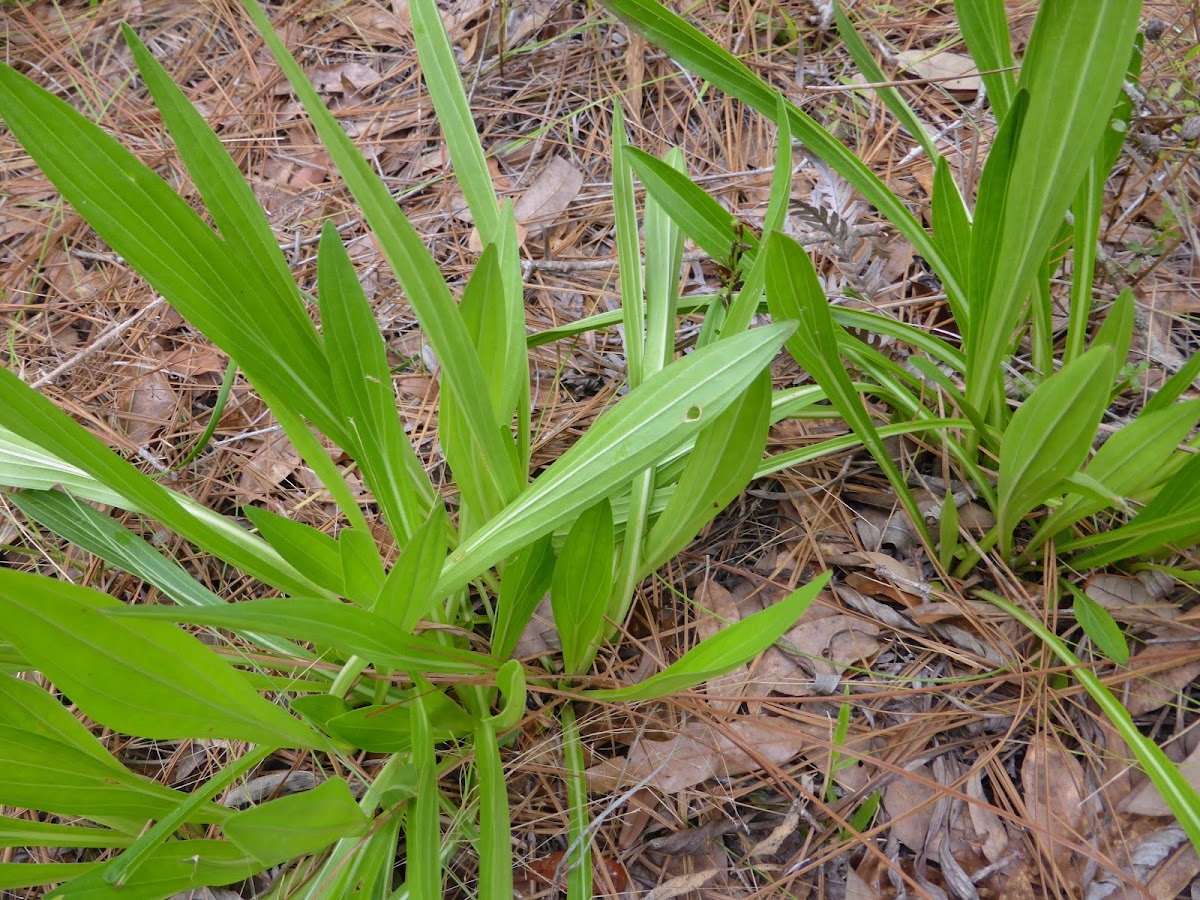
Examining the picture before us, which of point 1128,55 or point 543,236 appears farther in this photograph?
point 543,236

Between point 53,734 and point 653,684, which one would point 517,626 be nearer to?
point 653,684

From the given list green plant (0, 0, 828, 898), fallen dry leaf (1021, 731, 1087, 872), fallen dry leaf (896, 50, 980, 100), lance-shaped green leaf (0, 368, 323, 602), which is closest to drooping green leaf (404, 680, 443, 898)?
green plant (0, 0, 828, 898)

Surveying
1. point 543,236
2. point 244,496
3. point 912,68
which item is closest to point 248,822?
point 244,496

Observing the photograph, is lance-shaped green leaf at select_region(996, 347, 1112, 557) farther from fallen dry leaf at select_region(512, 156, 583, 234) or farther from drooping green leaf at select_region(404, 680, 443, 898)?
fallen dry leaf at select_region(512, 156, 583, 234)

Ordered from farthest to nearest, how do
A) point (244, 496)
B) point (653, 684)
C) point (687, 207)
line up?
point (244, 496) < point (687, 207) < point (653, 684)

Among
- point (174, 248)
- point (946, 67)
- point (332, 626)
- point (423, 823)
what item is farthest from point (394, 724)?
point (946, 67)

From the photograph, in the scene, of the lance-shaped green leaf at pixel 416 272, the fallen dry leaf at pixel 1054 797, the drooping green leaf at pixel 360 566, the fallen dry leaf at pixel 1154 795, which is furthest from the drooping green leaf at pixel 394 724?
the fallen dry leaf at pixel 1154 795

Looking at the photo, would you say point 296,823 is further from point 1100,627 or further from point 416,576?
point 1100,627
